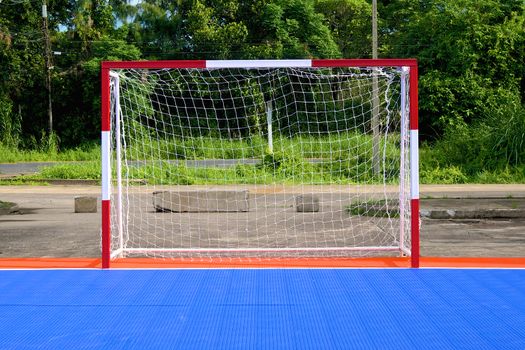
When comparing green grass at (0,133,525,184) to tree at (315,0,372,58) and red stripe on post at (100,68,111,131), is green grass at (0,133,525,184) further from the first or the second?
tree at (315,0,372,58)

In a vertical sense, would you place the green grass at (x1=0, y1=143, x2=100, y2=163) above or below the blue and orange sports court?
above

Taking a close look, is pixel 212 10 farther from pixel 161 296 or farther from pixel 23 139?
pixel 161 296

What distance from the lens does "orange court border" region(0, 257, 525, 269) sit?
7.13 metres

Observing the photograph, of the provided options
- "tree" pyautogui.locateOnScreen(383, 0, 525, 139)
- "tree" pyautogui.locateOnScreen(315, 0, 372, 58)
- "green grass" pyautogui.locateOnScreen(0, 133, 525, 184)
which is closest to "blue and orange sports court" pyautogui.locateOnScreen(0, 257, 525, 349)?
"green grass" pyautogui.locateOnScreen(0, 133, 525, 184)

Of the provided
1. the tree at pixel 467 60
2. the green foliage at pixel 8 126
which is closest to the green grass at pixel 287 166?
the tree at pixel 467 60

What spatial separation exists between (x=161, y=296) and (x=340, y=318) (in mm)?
1735

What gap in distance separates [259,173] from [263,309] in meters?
13.5

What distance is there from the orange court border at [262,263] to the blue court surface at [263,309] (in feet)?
1.21

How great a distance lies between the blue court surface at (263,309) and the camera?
14.5ft

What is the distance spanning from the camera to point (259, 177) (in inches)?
733

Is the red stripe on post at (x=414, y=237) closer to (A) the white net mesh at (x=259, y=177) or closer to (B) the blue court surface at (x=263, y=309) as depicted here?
(B) the blue court surface at (x=263, y=309)

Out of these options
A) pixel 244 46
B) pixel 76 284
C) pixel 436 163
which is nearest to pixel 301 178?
pixel 436 163

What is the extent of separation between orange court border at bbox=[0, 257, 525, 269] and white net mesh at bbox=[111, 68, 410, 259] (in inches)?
12.5

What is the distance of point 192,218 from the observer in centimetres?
1234
